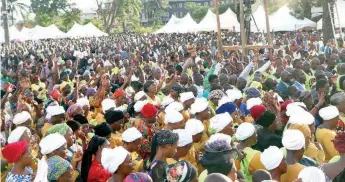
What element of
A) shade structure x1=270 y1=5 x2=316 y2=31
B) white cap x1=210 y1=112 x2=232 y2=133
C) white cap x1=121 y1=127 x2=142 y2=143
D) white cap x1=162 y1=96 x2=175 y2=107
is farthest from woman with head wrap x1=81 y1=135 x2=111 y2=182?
shade structure x1=270 y1=5 x2=316 y2=31

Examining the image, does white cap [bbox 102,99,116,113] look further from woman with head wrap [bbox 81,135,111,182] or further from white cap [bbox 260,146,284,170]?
white cap [bbox 260,146,284,170]

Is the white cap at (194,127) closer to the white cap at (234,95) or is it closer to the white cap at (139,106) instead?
the white cap at (139,106)

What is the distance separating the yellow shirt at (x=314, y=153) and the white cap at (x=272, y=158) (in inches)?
31.7

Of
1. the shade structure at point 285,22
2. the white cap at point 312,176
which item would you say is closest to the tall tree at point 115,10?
the shade structure at point 285,22

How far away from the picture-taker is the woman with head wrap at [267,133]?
16.6 feet

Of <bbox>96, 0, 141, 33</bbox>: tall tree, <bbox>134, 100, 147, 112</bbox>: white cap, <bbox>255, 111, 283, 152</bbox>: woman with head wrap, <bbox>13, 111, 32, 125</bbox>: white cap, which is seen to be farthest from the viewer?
<bbox>96, 0, 141, 33</bbox>: tall tree

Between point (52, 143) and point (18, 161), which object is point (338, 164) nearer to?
point (52, 143)

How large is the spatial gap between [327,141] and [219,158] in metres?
1.50

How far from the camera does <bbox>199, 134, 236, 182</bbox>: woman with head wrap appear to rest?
155 inches

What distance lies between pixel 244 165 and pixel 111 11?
6820 centimetres

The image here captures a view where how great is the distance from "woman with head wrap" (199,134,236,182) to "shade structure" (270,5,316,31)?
25.7m

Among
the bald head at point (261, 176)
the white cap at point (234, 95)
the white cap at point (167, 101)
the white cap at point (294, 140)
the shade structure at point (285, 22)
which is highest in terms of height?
the shade structure at point (285, 22)

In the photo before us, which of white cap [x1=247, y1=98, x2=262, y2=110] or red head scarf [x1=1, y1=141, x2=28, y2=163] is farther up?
red head scarf [x1=1, y1=141, x2=28, y2=163]

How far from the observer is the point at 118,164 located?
418 cm
